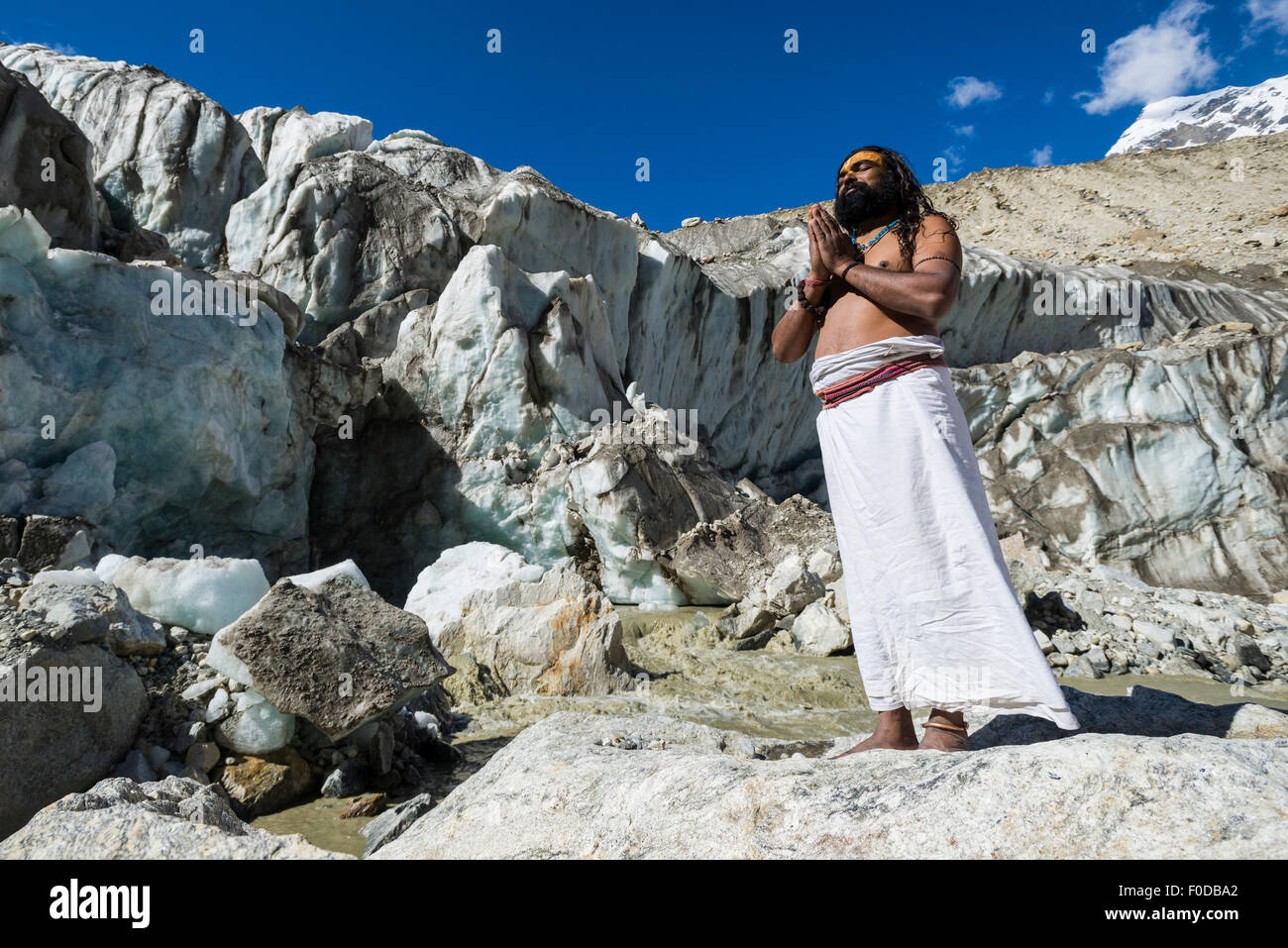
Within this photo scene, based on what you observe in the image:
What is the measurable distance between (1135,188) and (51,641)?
40042mm

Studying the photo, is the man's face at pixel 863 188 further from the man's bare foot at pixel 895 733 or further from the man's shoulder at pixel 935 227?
the man's bare foot at pixel 895 733

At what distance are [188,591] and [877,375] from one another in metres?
3.32

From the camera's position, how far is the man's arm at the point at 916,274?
73.4 inches

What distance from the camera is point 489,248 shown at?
960 cm

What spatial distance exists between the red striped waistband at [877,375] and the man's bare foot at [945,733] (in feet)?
2.71

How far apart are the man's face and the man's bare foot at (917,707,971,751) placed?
1417mm

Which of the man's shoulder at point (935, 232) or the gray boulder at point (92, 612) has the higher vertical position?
the man's shoulder at point (935, 232)

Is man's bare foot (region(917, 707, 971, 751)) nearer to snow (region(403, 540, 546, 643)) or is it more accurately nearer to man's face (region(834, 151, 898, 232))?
man's face (region(834, 151, 898, 232))

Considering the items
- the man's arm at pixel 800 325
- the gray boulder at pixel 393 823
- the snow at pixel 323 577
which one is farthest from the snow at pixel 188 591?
the man's arm at pixel 800 325

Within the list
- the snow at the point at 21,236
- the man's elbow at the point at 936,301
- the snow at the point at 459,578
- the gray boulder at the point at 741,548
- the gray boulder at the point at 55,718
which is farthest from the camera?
the gray boulder at the point at 741,548

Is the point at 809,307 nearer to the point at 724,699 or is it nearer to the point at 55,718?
the point at 55,718

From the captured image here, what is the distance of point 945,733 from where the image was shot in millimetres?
1777

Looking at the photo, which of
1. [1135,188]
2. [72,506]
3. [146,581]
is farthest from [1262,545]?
[1135,188]

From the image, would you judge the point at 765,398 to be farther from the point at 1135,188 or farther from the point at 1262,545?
the point at 1135,188
